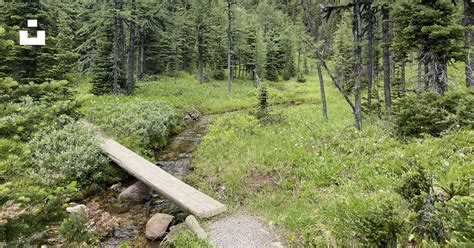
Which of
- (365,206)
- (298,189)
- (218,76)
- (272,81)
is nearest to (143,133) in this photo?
(298,189)

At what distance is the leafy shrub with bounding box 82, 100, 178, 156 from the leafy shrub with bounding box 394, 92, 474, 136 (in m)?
11.0

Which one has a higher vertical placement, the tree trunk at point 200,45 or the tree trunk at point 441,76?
the tree trunk at point 200,45

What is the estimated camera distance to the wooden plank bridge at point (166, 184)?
7.84 meters

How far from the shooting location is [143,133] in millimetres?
15242

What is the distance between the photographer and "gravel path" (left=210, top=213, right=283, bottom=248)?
6262 millimetres

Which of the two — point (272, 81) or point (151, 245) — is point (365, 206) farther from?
point (272, 81)

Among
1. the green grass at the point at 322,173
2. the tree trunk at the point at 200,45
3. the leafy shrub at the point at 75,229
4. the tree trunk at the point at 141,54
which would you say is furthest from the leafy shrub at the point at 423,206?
the tree trunk at the point at 141,54

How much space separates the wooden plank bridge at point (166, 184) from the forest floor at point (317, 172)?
559mm

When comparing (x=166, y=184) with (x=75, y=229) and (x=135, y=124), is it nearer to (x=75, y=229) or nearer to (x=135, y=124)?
(x=75, y=229)

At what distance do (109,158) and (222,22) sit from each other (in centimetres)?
3493

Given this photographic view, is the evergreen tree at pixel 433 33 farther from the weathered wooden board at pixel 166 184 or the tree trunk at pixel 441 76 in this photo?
the weathered wooden board at pixel 166 184

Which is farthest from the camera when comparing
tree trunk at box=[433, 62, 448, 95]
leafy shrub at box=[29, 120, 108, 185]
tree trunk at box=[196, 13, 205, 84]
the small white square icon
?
tree trunk at box=[196, 13, 205, 84]

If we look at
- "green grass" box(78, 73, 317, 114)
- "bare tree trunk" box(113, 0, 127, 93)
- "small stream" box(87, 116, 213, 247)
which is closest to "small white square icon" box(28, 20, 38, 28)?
"bare tree trunk" box(113, 0, 127, 93)

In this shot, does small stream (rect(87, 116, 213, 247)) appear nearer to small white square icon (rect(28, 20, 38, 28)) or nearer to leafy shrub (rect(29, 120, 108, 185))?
leafy shrub (rect(29, 120, 108, 185))
